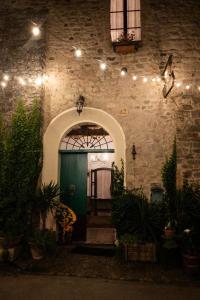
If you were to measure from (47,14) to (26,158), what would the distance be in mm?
4192

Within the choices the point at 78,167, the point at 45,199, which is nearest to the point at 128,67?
the point at 78,167

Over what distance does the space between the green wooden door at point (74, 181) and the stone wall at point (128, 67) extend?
1262mm

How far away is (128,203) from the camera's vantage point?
5.60 meters

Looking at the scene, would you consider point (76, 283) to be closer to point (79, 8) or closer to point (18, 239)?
point (18, 239)

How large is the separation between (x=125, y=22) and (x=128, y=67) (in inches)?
46.6

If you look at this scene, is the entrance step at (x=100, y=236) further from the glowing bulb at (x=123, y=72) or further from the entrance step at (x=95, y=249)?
the glowing bulb at (x=123, y=72)

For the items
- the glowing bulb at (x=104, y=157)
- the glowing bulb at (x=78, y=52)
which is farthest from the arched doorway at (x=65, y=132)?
the glowing bulb at (x=104, y=157)

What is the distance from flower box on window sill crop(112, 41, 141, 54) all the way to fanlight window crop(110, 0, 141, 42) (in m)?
0.11

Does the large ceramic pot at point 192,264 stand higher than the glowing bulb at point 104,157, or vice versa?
Answer: the glowing bulb at point 104,157

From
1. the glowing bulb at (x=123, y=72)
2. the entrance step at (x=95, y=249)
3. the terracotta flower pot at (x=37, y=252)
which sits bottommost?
the entrance step at (x=95, y=249)

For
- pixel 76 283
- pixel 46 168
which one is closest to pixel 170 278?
pixel 76 283

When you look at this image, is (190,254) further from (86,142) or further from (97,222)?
(97,222)

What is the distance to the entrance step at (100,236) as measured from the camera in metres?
6.69

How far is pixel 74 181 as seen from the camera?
6762 millimetres
